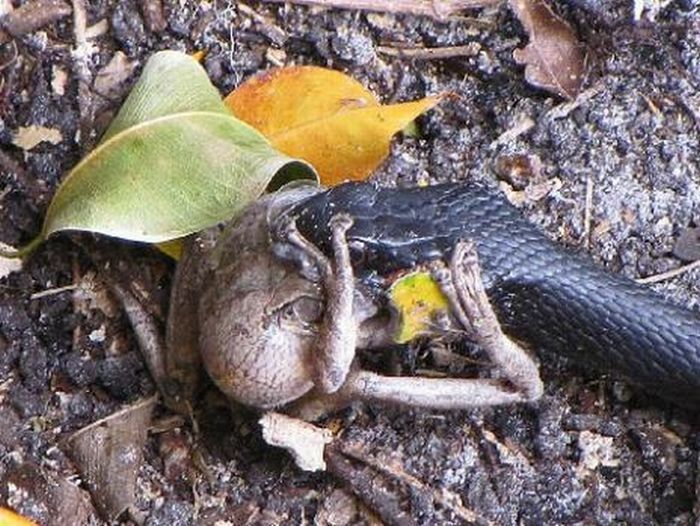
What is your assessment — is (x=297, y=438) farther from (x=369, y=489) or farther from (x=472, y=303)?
(x=472, y=303)

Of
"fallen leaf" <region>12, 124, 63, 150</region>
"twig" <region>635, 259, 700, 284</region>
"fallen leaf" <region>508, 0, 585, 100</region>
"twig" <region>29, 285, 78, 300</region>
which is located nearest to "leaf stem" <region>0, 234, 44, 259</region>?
"twig" <region>29, 285, 78, 300</region>

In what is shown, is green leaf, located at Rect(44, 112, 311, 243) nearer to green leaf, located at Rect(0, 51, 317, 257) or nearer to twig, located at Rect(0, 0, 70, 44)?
green leaf, located at Rect(0, 51, 317, 257)

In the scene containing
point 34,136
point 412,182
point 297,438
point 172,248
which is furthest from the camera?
point 412,182

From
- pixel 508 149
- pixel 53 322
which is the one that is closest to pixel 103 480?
pixel 53 322

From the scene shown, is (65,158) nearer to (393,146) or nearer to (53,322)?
(53,322)

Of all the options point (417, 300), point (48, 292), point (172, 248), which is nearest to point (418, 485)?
point (417, 300)

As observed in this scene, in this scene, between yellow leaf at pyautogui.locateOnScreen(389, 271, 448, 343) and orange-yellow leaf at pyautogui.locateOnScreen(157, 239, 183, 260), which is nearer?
yellow leaf at pyautogui.locateOnScreen(389, 271, 448, 343)

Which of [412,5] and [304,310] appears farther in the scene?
[412,5]

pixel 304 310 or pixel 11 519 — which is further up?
pixel 304 310
